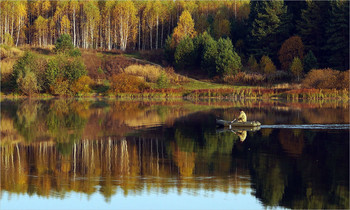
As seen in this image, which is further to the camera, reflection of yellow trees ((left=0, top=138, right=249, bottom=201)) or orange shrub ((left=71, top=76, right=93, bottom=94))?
orange shrub ((left=71, top=76, right=93, bottom=94))

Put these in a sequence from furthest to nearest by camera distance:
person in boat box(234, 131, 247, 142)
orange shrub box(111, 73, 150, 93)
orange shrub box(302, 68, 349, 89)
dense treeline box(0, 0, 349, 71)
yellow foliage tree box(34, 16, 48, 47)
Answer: yellow foliage tree box(34, 16, 48, 47) → dense treeline box(0, 0, 349, 71) → orange shrub box(111, 73, 150, 93) → orange shrub box(302, 68, 349, 89) → person in boat box(234, 131, 247, 142)

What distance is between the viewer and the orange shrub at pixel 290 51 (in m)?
78.6

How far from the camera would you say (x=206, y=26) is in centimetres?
10025

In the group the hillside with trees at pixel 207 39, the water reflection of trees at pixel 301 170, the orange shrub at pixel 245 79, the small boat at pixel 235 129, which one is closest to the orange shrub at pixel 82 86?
the hillside with trees at pixel 207 39

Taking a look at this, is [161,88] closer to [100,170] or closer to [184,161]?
[184,161]

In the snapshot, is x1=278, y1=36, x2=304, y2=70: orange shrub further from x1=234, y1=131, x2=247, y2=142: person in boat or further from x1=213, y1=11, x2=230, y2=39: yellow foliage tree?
x1=234, y1=131, x2=247, y2=142: person in boat

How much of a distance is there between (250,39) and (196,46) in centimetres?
888

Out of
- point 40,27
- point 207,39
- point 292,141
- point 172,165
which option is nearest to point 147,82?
point 207,39

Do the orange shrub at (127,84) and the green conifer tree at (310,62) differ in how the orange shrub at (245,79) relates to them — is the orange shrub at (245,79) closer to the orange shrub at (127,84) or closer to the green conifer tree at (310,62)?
the green conifer tree at (310,62)

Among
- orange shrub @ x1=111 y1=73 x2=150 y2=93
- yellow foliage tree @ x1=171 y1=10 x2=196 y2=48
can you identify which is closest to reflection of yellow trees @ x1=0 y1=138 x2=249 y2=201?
orange shrub @ x1=111 y1=73 x2=150 y2=93

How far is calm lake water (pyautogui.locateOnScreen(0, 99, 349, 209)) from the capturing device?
17.2m

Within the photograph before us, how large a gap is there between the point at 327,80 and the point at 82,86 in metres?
31.7

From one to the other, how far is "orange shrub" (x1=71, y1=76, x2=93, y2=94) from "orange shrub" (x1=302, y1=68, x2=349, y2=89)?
28.5m

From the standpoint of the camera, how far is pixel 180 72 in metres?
83.6
